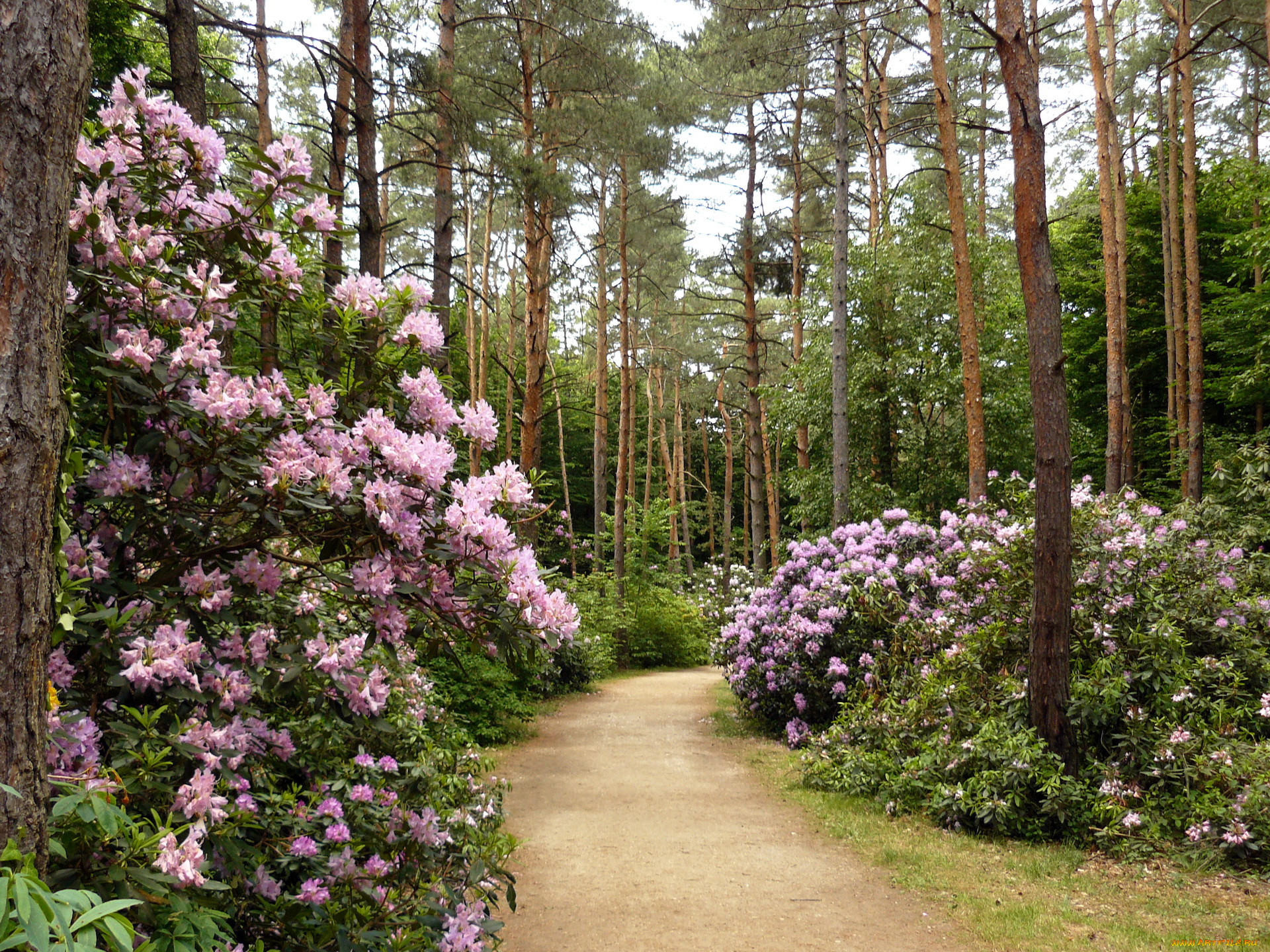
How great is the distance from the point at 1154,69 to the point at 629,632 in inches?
568

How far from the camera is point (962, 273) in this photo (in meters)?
10.6

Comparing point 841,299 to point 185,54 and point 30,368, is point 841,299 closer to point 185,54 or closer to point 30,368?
point 185,54

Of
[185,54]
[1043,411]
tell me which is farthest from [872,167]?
[185,54]

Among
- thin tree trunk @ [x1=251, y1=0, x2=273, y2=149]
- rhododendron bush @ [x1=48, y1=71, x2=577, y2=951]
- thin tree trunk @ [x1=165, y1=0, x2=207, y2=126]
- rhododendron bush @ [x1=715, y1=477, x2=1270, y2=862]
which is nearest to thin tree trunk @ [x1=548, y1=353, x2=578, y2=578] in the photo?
thin tree trunk @ [x1=251, y1=0, x2=273, y2=149]

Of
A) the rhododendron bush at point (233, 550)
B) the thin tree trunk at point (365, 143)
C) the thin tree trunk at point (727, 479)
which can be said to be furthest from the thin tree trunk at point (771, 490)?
the rhododendron bush at point (233, 550)

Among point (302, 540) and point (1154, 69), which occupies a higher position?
point (1154, 69)

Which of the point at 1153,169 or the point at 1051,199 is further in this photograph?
the point at 1051,199

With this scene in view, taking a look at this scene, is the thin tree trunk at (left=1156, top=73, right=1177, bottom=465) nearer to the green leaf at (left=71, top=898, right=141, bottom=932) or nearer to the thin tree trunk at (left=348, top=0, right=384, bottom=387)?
the thin tree trunk at (left=348, top=0, right=384, bottom=387)

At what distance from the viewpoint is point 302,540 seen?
2.12m

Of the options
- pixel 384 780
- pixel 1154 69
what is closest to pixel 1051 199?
pixel 1154 69

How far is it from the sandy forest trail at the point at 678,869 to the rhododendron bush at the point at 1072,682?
3.09ft

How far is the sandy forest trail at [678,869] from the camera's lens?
12.4 feet

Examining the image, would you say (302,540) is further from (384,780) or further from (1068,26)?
(1068,26)

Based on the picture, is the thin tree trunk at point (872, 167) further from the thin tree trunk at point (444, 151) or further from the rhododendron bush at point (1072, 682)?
the rhododendron bush at point (1072, 682)
